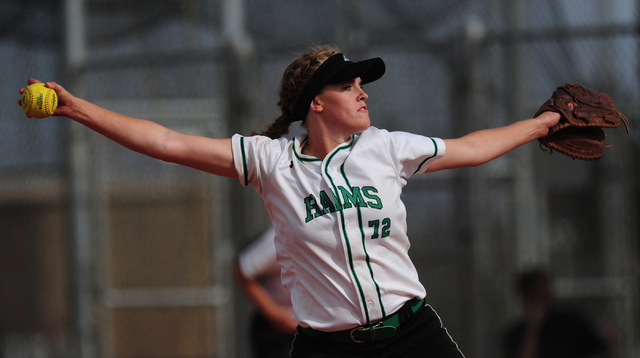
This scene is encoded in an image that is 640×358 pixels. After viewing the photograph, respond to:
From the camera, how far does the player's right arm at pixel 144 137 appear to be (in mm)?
2174

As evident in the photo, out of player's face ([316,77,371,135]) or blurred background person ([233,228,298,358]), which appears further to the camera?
blurred background person ([233,228,298,358])

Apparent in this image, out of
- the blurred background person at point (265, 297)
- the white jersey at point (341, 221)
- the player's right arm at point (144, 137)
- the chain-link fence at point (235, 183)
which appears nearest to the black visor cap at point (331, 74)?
the white jersey at point (341, 221)

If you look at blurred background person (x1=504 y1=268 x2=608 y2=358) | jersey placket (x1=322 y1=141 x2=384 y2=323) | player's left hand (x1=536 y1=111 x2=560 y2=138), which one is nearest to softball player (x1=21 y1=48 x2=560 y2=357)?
jersey placket (x1=322 y1=141 x2=384 y2=323)

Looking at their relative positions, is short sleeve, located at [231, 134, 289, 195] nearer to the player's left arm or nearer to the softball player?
the softball player

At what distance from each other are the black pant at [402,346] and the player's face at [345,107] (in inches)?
29.5

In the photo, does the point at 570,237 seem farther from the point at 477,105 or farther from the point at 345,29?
the point at 345,29

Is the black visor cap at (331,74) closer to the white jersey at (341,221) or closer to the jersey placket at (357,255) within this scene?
the white jersey at (341,221)

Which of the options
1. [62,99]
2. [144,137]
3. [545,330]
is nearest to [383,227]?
[144,137]

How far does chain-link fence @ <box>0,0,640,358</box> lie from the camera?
4.51 metres

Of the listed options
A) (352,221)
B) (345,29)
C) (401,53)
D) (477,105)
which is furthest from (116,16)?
(352,221)

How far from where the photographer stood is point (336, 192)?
215cm

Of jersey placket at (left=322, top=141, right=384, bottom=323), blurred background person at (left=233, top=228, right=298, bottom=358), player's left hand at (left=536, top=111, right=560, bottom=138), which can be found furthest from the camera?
blurred background person at (left=233, top=228, right=298, bottom=358)

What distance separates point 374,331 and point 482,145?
0.85 meters

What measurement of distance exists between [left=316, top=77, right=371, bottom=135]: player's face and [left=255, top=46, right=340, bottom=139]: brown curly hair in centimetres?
9
